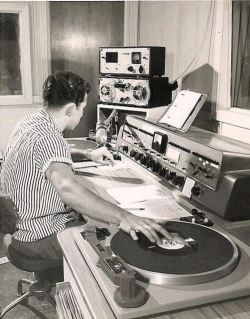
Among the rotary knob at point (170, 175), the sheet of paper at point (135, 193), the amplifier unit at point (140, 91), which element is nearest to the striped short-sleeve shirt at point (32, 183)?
the sheet of paper at point (135, 193)

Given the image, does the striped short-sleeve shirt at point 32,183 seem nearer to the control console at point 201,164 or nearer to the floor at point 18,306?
the control console at point 201,164

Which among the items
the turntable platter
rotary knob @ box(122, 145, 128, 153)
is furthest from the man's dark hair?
the turntable platter

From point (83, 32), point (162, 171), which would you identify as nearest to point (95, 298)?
point (162, 171)

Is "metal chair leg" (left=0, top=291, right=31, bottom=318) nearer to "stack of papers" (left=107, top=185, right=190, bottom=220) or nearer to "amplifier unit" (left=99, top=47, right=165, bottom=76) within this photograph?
"stack of papers" (left=107, top=185, right=190, bottom=220)

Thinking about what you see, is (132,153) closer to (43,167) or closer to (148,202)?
(148,202)

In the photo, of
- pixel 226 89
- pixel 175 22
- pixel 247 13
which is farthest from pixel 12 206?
pixel 175 22

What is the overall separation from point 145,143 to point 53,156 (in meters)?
0.71

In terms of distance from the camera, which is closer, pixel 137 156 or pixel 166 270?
pixel 166 270

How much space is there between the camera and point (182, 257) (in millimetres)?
1135

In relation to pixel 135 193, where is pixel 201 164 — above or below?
above

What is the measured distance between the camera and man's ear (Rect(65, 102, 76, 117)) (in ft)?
6.27

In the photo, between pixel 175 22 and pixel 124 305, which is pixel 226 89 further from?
pixel 124 305

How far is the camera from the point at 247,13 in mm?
2371

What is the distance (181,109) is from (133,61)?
2.38 feet
